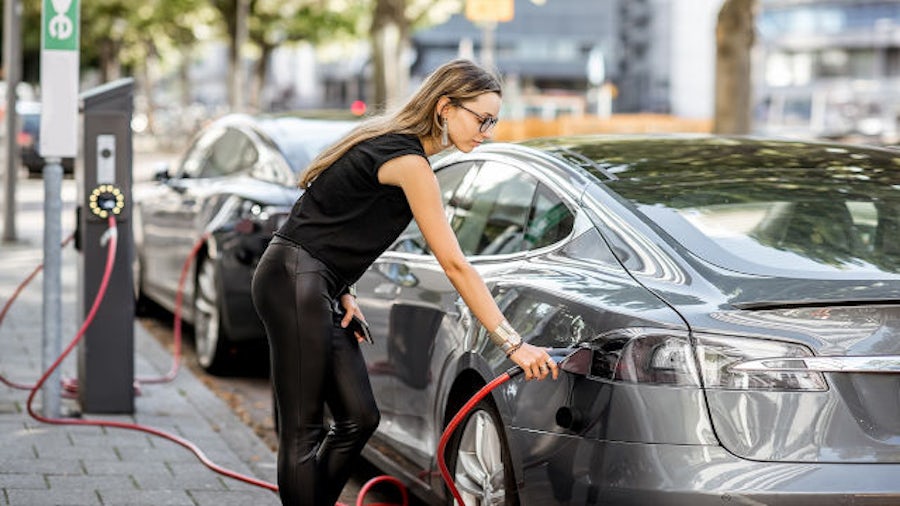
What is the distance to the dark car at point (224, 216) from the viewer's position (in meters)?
9.06

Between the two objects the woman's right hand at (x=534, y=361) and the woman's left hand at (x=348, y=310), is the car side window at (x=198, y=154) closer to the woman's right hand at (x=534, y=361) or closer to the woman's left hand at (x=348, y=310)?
the woman's left hand at (x=348, y=310)

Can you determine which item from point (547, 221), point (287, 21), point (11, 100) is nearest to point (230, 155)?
point (547, 221)

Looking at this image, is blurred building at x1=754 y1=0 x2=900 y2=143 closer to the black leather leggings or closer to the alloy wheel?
the alloy wheel

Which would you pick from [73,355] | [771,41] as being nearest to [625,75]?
[771,41]

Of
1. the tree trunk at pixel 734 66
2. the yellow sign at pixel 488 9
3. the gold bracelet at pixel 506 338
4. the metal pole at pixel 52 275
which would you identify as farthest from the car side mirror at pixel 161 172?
the yellow sign at pixel 488 9

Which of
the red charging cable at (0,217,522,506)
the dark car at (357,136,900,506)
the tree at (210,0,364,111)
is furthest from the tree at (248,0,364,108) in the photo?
the dark car at (357,136,900,506)

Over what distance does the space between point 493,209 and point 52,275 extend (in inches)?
102

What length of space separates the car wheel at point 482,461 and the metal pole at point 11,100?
40.0 feet

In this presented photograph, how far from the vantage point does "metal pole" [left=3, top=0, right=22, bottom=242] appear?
54.0 ft

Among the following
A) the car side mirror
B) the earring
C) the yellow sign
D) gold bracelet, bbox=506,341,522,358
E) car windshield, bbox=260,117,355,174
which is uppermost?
the yellow sign

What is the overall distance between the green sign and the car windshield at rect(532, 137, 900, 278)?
8.83 feet

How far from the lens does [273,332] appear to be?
4.54m

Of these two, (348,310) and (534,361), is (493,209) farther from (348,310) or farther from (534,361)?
(534,361)

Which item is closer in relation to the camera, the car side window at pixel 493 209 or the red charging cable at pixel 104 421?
the car side window at pixel 493 209
